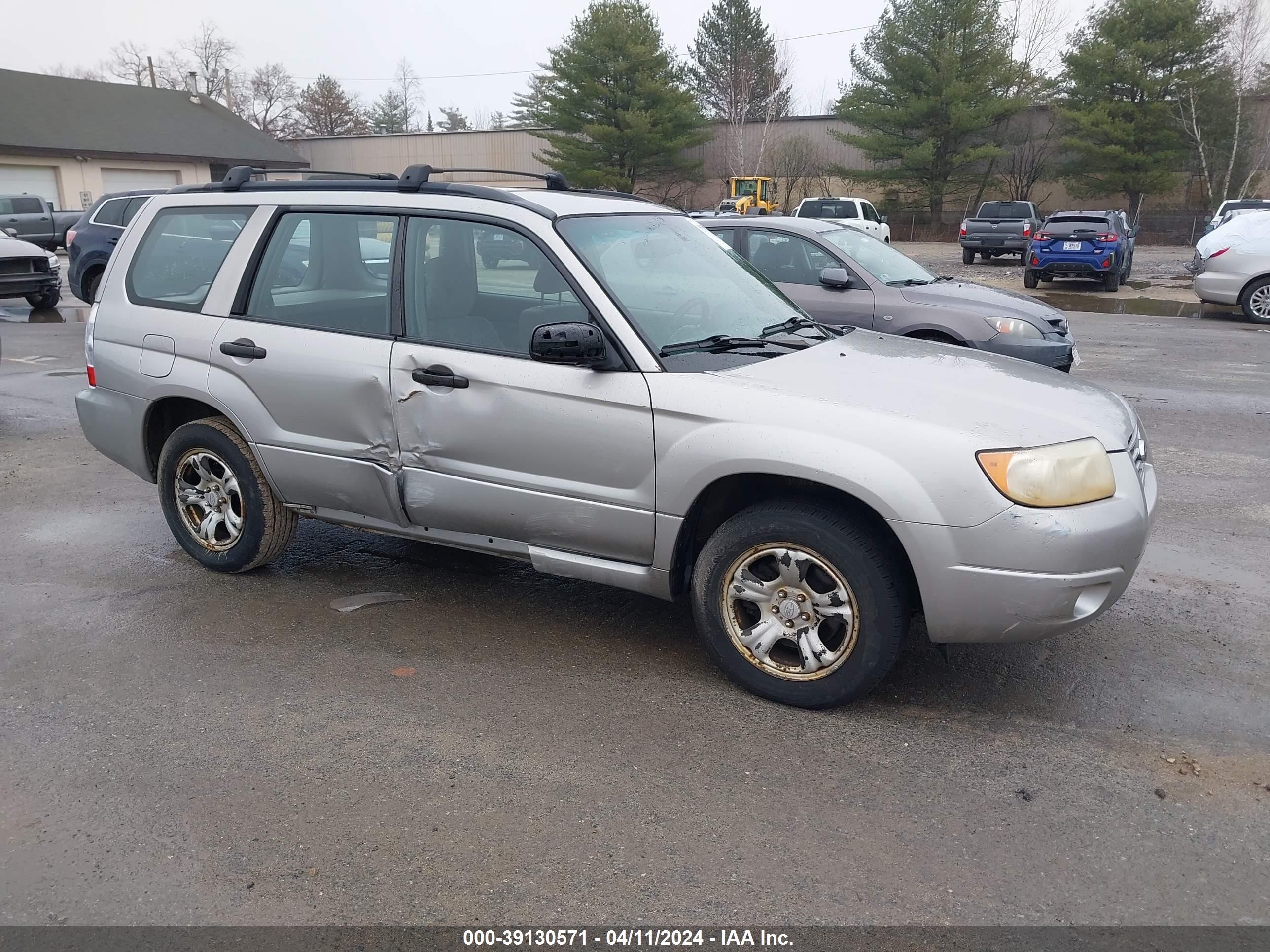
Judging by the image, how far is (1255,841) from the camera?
3.08m

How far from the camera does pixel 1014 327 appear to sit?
8.79 m

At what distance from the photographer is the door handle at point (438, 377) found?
4.29 metres

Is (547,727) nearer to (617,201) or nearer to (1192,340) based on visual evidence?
(617,201)

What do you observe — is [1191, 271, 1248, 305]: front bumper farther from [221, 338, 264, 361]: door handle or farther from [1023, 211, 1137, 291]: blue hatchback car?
[221, 338, 264, 361]: door handle

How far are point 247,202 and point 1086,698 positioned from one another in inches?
173

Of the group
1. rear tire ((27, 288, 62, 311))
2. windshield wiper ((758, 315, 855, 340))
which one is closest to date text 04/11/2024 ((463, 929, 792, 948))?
windshield wiper ((758, 315, 855, 340))

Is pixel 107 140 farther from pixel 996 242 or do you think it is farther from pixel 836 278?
pixel 836 278

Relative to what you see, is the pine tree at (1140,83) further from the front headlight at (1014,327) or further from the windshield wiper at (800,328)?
the windshield wiper at (800,328)

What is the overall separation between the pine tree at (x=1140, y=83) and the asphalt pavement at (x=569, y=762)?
4051cm

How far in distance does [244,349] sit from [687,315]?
6.84ft

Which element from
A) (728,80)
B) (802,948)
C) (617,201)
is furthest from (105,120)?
(802,948)

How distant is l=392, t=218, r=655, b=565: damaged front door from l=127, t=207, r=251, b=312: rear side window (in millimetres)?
1163

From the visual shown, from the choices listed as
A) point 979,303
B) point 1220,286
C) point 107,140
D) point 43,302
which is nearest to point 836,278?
point 979,303

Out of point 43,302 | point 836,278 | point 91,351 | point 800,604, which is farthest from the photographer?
point 43,302
